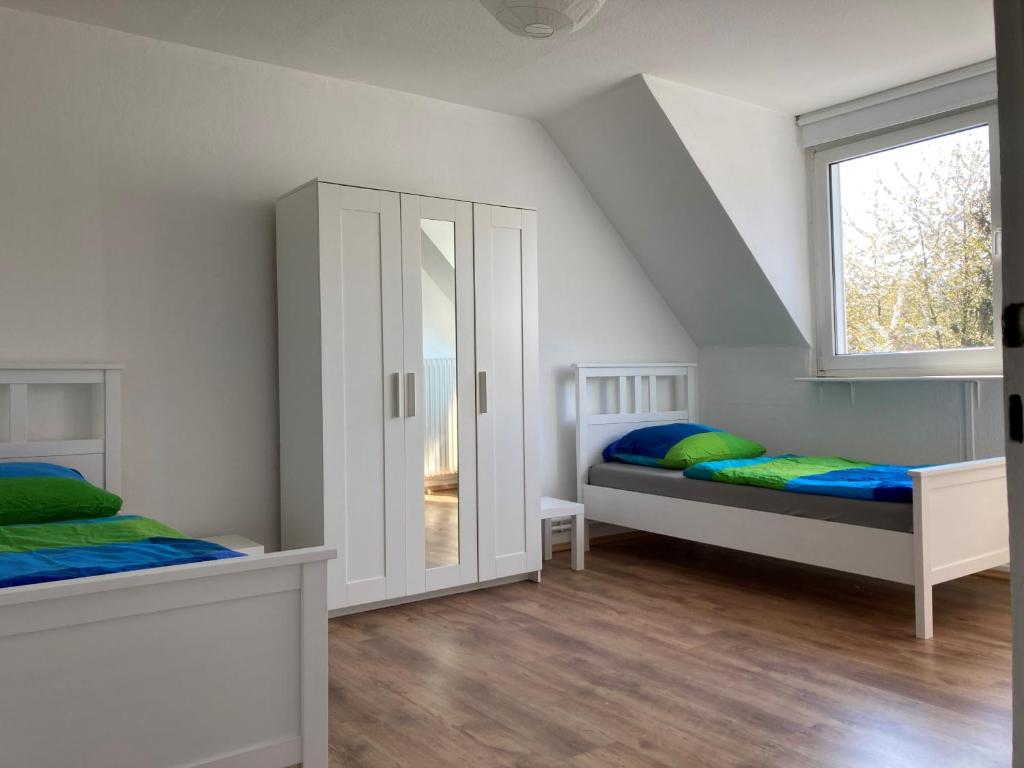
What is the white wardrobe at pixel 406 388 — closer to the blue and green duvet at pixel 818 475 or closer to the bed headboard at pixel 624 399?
the bed headboard at pixel 624 399

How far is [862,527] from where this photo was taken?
3172 millimetres

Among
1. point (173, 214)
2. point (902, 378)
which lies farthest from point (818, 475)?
point (173, 214)

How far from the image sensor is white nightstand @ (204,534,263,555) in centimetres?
315

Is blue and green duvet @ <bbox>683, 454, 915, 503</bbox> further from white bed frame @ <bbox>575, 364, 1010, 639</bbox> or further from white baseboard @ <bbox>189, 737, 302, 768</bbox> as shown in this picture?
white baseboard @ <bbox>189, 737, 302, 768</bbox>

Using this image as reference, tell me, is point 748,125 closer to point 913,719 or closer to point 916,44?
point 916,44

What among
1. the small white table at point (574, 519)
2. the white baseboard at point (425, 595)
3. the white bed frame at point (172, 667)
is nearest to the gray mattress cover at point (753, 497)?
the small white table at point (574, 519)

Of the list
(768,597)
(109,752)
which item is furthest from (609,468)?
(109,752)

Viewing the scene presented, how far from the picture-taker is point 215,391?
3.50 metres

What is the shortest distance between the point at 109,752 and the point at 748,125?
3.88m

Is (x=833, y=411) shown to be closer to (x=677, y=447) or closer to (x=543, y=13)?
(x=677, y=447)

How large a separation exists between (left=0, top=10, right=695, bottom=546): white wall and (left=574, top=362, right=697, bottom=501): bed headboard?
4.47 ft

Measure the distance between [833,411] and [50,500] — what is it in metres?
3.59

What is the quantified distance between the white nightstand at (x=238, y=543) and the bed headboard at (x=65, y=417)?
426mm

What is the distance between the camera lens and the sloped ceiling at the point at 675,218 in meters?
4.11
